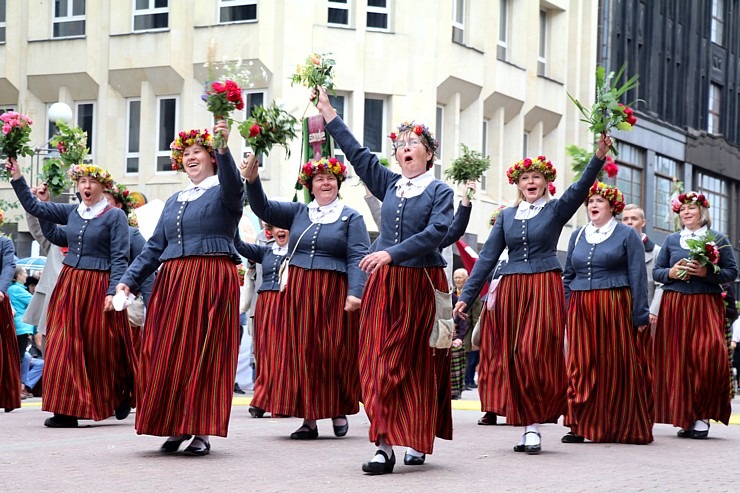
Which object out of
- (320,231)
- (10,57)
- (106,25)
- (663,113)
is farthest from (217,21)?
(320,231)

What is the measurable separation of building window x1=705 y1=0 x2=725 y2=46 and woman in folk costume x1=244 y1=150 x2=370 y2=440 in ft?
144

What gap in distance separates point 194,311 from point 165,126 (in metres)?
25.8

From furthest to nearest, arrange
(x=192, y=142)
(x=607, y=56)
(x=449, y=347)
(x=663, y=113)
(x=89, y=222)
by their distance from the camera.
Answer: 1. (x=663, y=113)
2. (x=607, y=56)
3. (x=89, y=222)
4. (x=192, y=142)
5. (x=449, y=347)

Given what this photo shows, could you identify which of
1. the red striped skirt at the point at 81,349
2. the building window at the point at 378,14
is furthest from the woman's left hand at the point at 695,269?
the building window at the point at 378,14

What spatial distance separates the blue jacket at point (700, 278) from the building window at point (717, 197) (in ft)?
132

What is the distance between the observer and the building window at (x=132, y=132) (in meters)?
35.3

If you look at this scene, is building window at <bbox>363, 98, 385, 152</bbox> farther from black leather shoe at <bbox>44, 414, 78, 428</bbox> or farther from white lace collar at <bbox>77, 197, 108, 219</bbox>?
black leather shoe at <bbox>44, 414, 78, 428</bbox>

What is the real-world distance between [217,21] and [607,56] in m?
14.3

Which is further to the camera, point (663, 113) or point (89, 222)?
point (663, 113)

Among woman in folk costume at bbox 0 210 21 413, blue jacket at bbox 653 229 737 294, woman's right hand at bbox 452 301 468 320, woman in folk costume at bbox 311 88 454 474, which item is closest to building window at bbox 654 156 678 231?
blue jacket at bbox 653 229 737 294

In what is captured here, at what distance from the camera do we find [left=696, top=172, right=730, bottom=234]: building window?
5325 centimetres

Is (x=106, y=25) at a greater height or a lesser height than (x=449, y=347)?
greater

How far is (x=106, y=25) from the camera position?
35094mm

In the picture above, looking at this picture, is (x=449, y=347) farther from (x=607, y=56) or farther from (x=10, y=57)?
(x=607, y=56)
